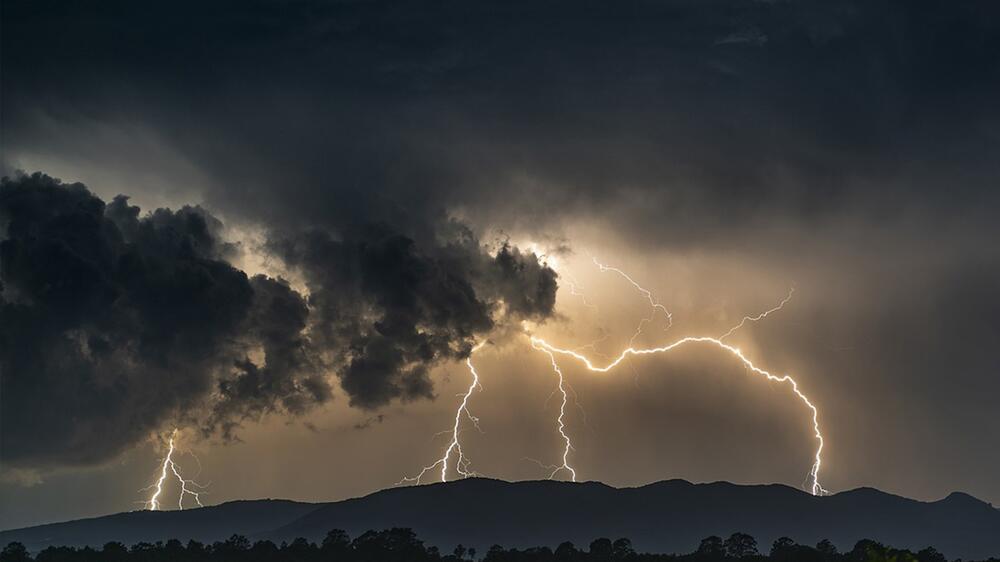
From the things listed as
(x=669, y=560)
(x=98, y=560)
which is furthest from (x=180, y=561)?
(x=669, y=560)

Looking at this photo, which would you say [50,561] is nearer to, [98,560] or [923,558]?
[98,560]

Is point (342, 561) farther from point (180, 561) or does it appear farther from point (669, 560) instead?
point (669, 560)

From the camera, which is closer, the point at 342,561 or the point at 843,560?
the point at 843,560

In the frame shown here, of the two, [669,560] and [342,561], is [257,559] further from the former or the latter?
[669,560]

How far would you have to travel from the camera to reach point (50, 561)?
190125mm

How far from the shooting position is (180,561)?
199750 millimetres

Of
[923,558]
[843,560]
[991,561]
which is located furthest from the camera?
[923,558]

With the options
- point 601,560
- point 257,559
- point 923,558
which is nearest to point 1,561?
point 257,559

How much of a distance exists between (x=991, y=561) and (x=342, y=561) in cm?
11174

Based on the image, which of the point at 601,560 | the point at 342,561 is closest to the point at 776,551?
the point at 601,560

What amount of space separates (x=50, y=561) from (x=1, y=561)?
11519 millimetres

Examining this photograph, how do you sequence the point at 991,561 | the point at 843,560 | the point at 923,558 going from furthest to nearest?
1. the point at 923,558
2. the point at 843,560
3. the point at 991,561

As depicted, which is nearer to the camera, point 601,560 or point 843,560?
point 843,560

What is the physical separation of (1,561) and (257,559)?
4658 centimetres
